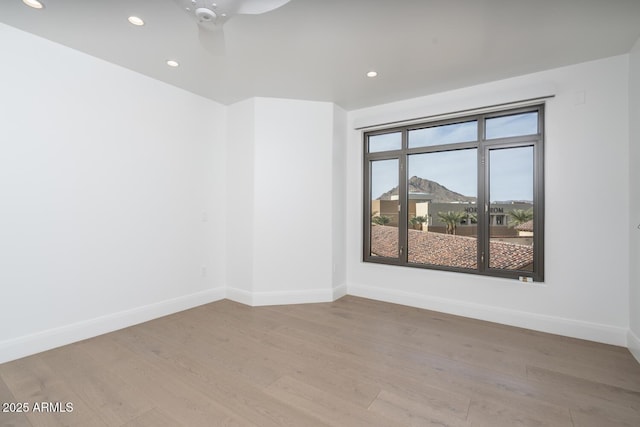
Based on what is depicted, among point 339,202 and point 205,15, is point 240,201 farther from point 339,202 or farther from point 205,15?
point 205,15

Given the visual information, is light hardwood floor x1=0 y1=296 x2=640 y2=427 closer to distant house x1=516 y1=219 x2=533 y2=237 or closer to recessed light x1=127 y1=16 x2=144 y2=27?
distant house x1=516 y1=219 x2=533 y2=237

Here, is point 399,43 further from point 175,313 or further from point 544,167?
point 175,313

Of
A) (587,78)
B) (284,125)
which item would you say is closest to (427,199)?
(587,78)

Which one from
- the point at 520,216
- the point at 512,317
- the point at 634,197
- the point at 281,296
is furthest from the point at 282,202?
the point at 634,197

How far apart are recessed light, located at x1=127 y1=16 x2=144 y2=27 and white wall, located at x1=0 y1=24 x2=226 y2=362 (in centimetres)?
95

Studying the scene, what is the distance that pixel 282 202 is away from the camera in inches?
154

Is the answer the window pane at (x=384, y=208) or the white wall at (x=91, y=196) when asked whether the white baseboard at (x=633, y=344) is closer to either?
the window pane at (x=384, y=208)

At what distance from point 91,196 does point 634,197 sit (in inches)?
205

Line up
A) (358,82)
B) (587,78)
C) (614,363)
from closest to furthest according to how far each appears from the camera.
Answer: (614,363), (587,78), (358,82)

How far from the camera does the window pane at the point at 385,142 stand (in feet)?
13.4

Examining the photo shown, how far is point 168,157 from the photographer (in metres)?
3.50

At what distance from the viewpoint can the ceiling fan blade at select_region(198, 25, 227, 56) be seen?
2.38m

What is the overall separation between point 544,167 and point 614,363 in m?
1.89

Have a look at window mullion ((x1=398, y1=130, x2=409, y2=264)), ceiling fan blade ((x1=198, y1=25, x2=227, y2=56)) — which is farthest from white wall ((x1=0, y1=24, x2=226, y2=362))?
window mullion ((x1=398, y1=130, x2=409, y2=264))
